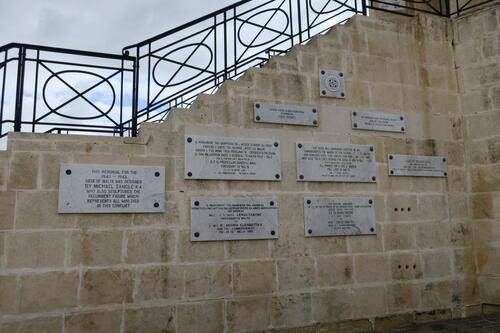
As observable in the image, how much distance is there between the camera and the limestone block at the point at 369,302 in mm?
4664

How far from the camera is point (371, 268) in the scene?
4777 mm

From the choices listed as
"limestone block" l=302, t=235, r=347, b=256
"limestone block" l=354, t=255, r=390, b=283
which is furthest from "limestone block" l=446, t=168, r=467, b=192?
"limestone block" l=302, t=235, r=347, b=256

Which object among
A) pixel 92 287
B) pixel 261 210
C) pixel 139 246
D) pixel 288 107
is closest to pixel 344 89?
pixel 288 107

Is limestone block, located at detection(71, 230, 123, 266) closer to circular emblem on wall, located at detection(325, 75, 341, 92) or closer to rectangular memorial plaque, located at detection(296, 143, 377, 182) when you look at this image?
rectangular memorial plaque, located at detection(296, 143, 377, 182)

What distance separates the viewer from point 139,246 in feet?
13.1

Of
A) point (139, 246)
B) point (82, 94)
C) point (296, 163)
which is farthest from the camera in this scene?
point (296, 163)

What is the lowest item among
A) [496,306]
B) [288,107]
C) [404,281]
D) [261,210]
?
[496,306]

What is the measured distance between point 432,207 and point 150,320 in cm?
344

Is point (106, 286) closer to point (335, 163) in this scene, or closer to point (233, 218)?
point (233, 218)

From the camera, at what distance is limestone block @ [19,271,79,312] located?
3641mm

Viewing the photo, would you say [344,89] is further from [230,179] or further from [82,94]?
[82,94]

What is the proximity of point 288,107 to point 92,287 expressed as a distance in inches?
104

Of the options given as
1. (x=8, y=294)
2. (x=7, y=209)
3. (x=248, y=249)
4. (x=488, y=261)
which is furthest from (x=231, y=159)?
(x=488, y=261)

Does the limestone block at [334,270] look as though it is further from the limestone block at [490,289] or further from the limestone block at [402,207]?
the limestone block at [490,289]
